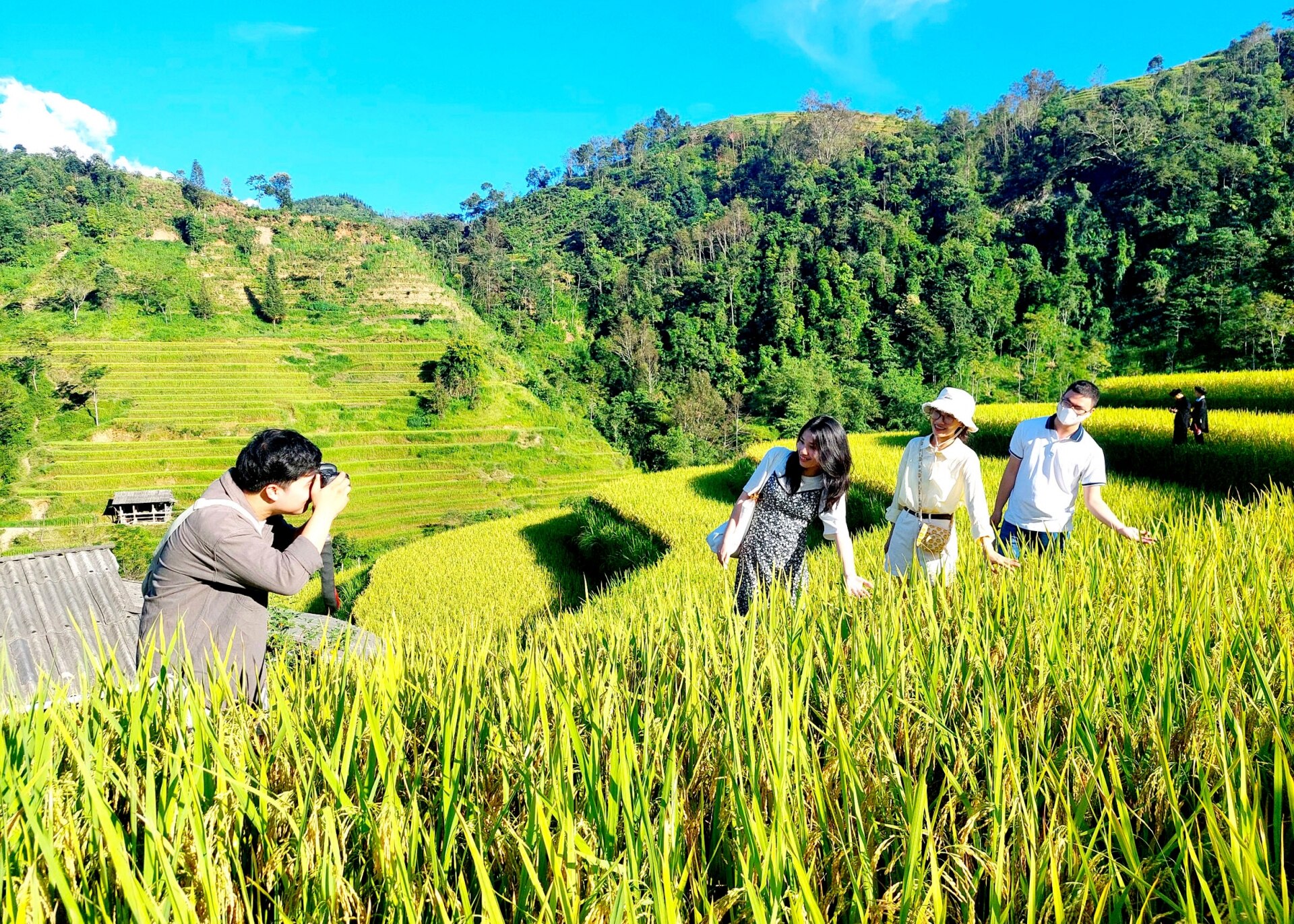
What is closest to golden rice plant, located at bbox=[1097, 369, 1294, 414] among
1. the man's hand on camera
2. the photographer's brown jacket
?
the man's hand on camera

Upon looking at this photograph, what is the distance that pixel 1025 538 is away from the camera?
310 cm

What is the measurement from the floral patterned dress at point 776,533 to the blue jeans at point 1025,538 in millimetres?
866

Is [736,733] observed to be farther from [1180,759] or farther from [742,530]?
[742,530]

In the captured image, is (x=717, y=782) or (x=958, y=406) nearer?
(x=717, y=782)

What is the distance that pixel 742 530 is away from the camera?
10.2ft

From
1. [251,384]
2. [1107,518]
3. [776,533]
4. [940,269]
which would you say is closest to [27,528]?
[251,384]

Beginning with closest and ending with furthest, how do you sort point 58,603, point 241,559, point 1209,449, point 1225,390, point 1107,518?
point 241,559 < point 1107,518 < point 1209,449 < point 58,603 < point 1225,390

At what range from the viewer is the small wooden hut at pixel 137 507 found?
31.7 m

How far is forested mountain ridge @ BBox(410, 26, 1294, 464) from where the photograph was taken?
44.4 meters

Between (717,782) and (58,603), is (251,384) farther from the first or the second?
(717,782)

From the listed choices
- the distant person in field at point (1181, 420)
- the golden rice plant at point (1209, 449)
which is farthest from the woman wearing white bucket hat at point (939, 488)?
the distant person in field at point (1181, 420)

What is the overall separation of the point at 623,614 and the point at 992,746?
4.31 ft

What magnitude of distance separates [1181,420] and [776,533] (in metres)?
6.78

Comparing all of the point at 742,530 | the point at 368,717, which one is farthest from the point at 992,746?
the point at 742,530
